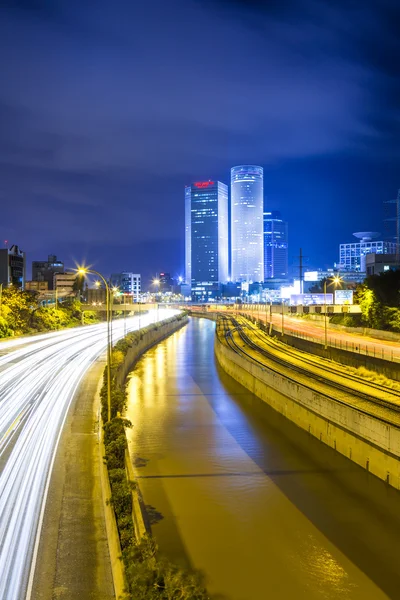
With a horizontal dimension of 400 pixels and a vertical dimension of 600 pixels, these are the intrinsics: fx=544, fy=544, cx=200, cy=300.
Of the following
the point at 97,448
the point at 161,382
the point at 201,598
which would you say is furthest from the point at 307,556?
the point at 161,382

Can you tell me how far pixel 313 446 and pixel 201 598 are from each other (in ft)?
60.6

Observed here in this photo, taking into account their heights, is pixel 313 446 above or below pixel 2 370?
below

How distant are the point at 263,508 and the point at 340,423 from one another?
25.5 ft

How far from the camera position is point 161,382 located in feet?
161

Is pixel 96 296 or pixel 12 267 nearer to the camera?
pixel 96 296

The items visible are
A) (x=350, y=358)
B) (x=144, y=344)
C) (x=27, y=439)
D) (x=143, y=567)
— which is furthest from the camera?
(x=144, y=344)

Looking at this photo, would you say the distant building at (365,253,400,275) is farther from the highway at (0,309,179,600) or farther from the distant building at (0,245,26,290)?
the distant building at (0,245,26,290)

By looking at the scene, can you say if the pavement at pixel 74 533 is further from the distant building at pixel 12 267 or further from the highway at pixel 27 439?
the distant building at pixel 12 267

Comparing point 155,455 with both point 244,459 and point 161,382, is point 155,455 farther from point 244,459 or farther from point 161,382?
point 161,382

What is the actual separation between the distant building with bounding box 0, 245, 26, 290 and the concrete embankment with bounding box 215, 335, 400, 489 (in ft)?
334

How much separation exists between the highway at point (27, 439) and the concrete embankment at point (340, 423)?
42.7 feet

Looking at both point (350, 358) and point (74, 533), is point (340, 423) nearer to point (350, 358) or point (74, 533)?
point (74, 533)

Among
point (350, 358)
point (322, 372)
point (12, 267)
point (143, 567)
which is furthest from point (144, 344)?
point (12, 267)

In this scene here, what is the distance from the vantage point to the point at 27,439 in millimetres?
23031
